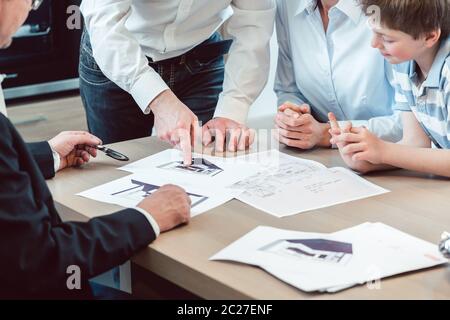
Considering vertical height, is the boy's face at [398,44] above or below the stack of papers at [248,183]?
above

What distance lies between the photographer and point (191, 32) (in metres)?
1.82

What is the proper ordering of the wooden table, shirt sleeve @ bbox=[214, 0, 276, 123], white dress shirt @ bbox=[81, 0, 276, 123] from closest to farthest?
the wooden table → white dress shirt @ bbox=[81, 0, 276, 123] → shirt sleeve @ bbox=[214, 0, 276, 123]

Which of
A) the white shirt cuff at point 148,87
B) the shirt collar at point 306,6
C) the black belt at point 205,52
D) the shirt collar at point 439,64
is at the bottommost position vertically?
the white shirt cuff at point 148,87

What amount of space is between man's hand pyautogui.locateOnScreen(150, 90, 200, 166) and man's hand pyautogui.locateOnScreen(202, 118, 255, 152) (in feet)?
0.13

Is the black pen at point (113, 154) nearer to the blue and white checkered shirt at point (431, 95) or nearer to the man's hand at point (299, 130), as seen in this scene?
the man's hand at point (299, 130)

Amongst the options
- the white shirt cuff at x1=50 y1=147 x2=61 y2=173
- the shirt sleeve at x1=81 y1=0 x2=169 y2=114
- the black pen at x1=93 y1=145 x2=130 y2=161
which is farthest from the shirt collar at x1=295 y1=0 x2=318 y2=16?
the white shirt cuff at x1=50 y1=147 x2=61 y2=173

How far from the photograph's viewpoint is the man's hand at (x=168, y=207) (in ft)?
3.72

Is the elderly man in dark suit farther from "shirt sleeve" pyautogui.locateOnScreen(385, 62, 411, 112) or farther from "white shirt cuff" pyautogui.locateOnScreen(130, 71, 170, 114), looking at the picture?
"shirt sleeve" pyautogui.locateOnScreen(385, 62, 411, 112)

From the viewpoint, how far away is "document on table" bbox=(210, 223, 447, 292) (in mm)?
959

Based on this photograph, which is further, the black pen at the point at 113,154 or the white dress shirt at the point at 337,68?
the white dress shirt at the point at 337,68

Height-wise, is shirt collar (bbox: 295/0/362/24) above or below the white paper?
above

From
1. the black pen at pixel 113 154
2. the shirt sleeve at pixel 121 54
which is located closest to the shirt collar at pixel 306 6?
the shirt sleeve at pixel 121 54

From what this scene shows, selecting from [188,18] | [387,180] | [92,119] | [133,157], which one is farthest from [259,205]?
[92,119]
